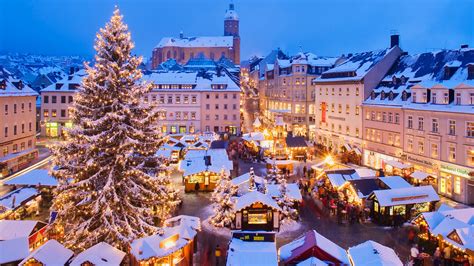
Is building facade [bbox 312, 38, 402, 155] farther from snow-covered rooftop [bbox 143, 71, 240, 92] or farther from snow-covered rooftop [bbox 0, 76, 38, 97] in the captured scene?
snow-covered rooftop [bbox 0, 76, 38, 97]

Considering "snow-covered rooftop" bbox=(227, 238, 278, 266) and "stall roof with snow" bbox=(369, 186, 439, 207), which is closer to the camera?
"snow-covered rooftop" bbox=(227, 238, 278, 266)

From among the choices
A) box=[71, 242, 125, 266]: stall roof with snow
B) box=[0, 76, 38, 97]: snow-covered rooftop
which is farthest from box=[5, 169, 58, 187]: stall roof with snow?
box=[0, 76, 38, 97]: snow-covered rooftop

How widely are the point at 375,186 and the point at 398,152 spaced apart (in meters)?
13.1

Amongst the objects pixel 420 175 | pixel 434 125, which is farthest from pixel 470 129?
pixel 420 175

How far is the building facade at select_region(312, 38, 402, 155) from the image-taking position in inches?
1987

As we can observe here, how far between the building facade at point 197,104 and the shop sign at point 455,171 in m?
40.4

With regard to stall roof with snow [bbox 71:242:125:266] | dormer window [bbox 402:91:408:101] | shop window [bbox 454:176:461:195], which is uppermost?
dormer window [bbox 402:91:408:101]

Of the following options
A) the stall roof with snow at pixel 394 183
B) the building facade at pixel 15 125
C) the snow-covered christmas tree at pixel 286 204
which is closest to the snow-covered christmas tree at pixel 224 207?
the snow-covered christmas tree at pixel 286 204

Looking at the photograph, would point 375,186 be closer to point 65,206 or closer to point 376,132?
point 376,132

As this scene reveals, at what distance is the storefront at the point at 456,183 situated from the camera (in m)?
33.3

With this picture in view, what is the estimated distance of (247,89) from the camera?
442 ft

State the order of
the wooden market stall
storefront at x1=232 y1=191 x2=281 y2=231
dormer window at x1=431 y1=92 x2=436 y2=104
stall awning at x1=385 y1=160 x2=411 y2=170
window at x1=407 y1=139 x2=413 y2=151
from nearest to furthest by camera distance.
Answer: storefront at x1=232 y1=191 x2=281 y2=231 → the wooden market stall → dormer window at x1=431 y1=92 x2=436 y2=104 → stall awning at x1=385 y1=160 x2=411 y2=170 → window at x1=407 y1=139 x2=413 y2=151

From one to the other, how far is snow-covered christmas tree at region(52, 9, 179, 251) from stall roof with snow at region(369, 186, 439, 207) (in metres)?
14.7

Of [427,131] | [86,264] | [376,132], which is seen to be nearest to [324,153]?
[376,132]
